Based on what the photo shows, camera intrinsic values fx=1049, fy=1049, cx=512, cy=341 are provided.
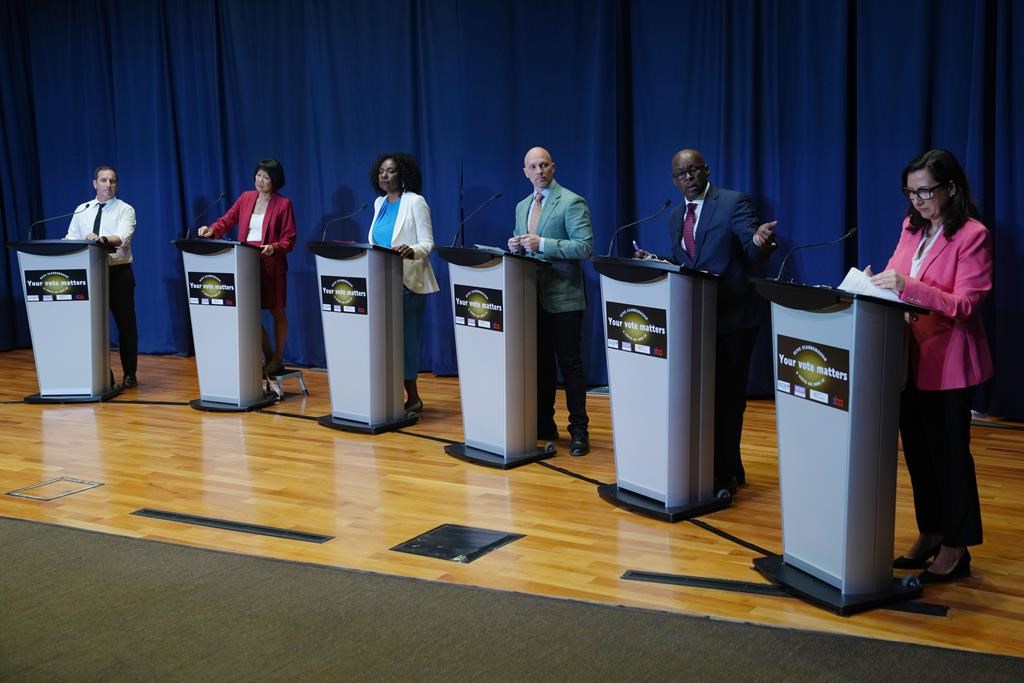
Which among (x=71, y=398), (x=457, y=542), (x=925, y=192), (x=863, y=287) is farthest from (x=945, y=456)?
(x=71, y=398)

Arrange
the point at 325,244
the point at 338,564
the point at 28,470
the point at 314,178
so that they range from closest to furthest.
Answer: the point at 338,564 < the point at 28,470 < the point at 325,244 < the point at 314,178

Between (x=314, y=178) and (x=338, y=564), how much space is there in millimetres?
4968

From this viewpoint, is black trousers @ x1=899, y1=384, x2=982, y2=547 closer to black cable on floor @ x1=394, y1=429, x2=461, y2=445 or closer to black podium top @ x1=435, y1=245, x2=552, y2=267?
black podium top @ x1=435, y1=245, x2=552, y2=267

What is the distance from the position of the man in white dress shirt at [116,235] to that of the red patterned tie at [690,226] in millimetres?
4007

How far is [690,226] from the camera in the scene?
4.44 meters

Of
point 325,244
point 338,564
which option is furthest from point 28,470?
point 338,564

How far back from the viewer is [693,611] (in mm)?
3205

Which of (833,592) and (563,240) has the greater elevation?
(563,240)

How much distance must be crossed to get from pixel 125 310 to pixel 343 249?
2612mm

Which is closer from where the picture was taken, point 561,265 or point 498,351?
point 498,351

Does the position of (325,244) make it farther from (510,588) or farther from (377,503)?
(510,588)

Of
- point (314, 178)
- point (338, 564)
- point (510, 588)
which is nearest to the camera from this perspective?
point (510, 588)

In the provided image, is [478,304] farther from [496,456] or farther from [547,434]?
[547,434]

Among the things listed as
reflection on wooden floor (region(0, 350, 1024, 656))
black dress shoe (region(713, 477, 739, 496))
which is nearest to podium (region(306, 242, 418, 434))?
reflection on wooden floor (region(0, 350, 1024, 656))
